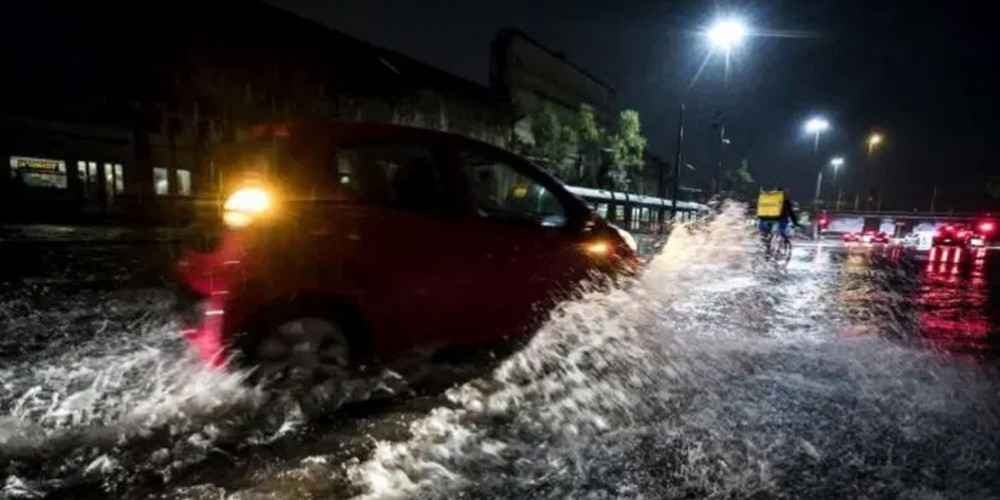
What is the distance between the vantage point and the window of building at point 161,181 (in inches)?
869

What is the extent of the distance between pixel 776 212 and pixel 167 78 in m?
18.5

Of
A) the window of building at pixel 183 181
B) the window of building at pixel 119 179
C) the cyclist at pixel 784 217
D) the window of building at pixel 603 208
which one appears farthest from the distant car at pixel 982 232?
the window of building at pixel 119 179

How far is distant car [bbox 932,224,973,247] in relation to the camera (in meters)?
21.0

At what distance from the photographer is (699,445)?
3107mm

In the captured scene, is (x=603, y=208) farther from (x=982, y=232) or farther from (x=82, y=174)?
(x=82, y=174)

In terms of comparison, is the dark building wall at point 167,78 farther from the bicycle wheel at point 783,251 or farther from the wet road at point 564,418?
the bicycle wheel at point 783,251

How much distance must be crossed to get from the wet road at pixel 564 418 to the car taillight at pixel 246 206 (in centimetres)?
105

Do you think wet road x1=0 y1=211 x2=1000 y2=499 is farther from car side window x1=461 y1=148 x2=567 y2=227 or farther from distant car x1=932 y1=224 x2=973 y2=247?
distant car x1=932 y1=224 x2=973 y2=247

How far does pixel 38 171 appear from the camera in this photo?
20.5 m

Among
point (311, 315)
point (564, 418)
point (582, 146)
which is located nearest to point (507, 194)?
point (311, 315)

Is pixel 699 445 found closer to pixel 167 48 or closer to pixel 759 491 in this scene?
pixel 759 491

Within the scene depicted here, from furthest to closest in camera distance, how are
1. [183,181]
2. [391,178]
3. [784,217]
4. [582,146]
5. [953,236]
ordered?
[582,146] < [183,181] < [953,236] < [784,217] < [391,178]

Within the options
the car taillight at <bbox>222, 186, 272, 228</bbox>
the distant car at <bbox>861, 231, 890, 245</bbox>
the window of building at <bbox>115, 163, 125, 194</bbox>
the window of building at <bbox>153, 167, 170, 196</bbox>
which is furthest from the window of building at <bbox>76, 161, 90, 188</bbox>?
the distant car at <bbox>861, 231, 890, 245</bbox>

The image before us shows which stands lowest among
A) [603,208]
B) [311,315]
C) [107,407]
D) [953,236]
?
[107,407]
